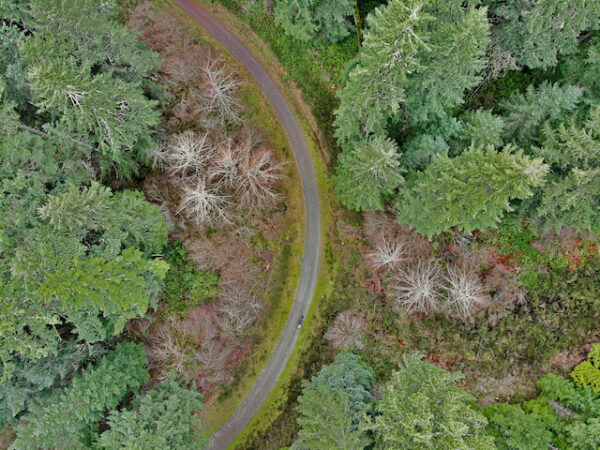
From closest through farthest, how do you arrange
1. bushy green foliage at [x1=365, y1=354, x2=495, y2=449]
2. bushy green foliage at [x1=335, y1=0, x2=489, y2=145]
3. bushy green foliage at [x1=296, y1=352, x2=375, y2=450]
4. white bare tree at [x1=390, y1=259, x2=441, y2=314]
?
1. bushy green foliage at [x1=335, y1=0, x2=489, y2=145]
2. bushy green foliage at [x1=365, y1=354, x2=495, y2=449]
3. bushy green foliage at [x1=296, y1=352, x2=375, y2=450]
4. white bare tree at [x1=390, y1=259, x2=441, y2=314]

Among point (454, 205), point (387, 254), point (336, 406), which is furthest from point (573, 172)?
point (336, 406)

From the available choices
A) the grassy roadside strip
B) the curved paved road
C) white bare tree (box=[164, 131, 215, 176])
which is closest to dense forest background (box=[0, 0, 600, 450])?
white bare tree (box=[164, 131, 215, 176])

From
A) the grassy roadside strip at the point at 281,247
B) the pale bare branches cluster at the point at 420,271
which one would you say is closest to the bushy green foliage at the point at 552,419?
the pale bare branches cluster at the point at 420,271

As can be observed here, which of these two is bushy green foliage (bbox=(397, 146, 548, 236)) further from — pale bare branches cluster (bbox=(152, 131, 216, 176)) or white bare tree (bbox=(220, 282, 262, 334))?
pale bare branches cluster (bbox=(152, 131, 216, 176))

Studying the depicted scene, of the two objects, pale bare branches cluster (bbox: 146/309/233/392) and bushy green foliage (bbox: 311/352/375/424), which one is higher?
bushy green foliage (bbox: 311/352/375/424)

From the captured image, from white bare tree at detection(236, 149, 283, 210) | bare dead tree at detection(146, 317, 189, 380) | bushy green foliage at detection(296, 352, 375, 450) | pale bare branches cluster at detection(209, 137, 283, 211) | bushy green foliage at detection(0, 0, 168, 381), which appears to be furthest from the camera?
bare dead tree at detection(146, 317, 189, 380)

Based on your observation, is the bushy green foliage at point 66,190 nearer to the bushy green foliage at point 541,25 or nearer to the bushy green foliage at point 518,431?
the bushy green foliage at point 541,25

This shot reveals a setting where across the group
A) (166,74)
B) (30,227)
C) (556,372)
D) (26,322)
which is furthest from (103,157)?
(556,372)
